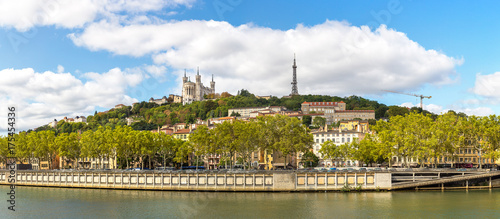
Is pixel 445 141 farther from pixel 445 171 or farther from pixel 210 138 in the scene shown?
pixel 210 138

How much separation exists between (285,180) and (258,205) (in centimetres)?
1402

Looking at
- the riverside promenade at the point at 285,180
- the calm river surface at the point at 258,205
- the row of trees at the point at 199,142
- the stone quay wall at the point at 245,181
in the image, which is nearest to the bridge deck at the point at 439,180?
the riverside promenade at the point at 285,180

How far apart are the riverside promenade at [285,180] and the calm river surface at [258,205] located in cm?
256

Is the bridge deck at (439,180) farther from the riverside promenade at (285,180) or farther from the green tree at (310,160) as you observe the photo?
the green tree at (310,160)

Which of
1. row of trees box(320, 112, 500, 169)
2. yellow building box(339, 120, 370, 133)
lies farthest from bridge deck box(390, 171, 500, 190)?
yellow building box(339, 120, 370, 133)

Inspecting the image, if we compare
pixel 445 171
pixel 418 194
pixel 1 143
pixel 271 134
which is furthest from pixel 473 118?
pixel 1 143

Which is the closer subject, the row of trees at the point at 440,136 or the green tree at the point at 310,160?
the row of trees at the point at 440,136

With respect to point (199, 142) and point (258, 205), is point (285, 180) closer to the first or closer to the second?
point (258, 205)

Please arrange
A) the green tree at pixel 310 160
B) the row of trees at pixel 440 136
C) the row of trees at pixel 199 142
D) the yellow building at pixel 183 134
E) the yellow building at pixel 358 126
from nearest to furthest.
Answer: the row of trees at pixel 440 136, the row of trees at pixel 199 142, the green tree at pixel 310 160, the yellow building at pixel 358 126, the yellow building at pixel 183 134

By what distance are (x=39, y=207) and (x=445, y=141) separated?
7074cm

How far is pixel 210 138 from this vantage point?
88062 millimetres

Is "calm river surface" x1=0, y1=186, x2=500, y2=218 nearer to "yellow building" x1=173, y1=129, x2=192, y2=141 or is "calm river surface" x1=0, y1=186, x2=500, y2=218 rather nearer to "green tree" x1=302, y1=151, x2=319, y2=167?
"green tree" x1=302, y1=151, x2=319, y2=167

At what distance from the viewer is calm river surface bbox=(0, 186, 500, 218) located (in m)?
50.8

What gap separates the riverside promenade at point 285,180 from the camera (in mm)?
69875
